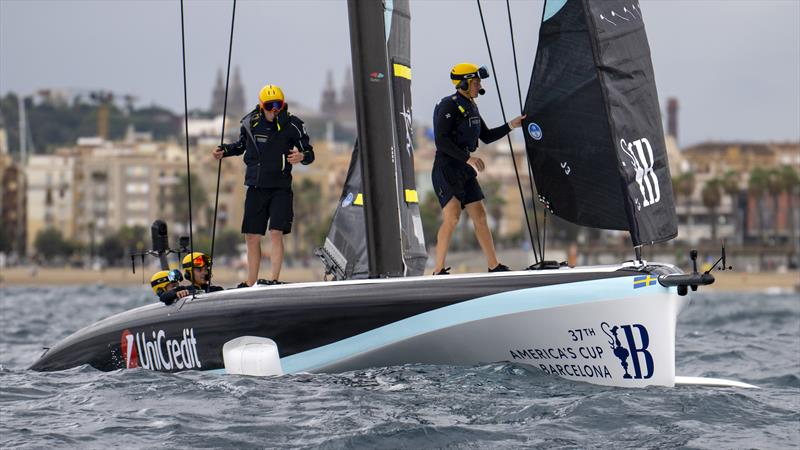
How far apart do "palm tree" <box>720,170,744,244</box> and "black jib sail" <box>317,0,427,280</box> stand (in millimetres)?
85473

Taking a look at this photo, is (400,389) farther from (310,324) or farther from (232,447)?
(232,447)

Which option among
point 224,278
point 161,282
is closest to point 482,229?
point 161,282

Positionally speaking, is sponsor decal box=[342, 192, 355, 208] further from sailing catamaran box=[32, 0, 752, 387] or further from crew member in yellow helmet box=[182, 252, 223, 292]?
sailing catamaran box=[32, 0, 752, 387]

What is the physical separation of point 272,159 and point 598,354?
9.26 feet

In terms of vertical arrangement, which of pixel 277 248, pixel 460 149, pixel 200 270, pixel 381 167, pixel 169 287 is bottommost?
pixel 169 287

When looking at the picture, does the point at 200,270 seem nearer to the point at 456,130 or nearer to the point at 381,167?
the point at 381,167

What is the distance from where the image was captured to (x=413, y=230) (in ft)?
31.6

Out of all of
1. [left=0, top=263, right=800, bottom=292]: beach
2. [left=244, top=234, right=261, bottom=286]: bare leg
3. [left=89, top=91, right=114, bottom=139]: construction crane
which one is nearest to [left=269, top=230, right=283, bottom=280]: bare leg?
[left=244, top=234, right=261, bottom=286]: bare leg

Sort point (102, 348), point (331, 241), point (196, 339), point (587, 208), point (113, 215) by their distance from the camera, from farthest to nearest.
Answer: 1. point (113, 215)
2. point (331, 241)
3. point (102, 348)
4. point (196, 339)
5. point (587, 208)

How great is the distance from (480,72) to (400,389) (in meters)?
2.23

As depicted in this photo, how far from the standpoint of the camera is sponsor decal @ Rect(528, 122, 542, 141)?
307 inches

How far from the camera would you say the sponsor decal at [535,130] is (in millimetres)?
7805

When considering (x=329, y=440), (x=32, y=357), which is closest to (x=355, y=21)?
(x=329, y=440)

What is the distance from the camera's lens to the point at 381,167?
27.6ft
